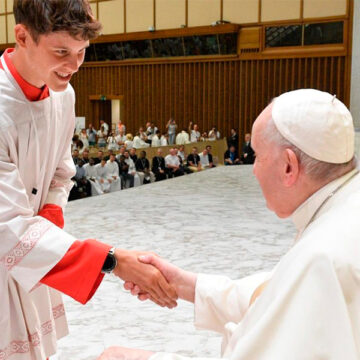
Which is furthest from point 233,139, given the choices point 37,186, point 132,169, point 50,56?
point 50,56

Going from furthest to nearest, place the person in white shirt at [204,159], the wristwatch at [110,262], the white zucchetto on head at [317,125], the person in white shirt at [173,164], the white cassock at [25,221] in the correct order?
Result: the person in white shirt at [204,159] → the person in white shirt at [173,164] → the wristwatch at [110,262] → the white cassock at [25,221] → the white zucchetto on head at [317,125]


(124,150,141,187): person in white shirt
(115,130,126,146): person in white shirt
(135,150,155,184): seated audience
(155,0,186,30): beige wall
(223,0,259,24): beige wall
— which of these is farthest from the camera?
(155,0,186,30): beige wall

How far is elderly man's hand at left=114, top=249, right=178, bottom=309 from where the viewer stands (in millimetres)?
2508

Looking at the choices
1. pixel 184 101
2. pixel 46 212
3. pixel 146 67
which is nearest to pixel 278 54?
pixel 184 101

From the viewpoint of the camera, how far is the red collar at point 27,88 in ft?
7.54

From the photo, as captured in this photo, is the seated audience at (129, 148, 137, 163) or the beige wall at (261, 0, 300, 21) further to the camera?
the beige wall at (261, 0, 300, 21)

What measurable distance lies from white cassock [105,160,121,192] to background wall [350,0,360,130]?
947cm

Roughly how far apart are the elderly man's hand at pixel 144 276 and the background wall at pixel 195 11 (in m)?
19.1

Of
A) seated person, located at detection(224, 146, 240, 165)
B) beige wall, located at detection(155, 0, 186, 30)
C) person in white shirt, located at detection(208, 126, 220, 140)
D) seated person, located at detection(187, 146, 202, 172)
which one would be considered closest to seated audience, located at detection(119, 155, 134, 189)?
seated person, located at detection(187, 146, 202, 172)

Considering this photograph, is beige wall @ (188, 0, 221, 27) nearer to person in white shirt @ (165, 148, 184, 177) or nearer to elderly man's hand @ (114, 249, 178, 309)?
person in white shirt @ (165, 148, 184, 177)

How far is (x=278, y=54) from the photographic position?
2152cm

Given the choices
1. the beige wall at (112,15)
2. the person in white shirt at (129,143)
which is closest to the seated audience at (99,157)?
the person in white shirt at (129,143)

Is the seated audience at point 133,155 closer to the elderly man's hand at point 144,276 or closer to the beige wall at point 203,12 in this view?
the beige wall at point 203,12

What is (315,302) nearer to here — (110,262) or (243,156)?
(110,262)
